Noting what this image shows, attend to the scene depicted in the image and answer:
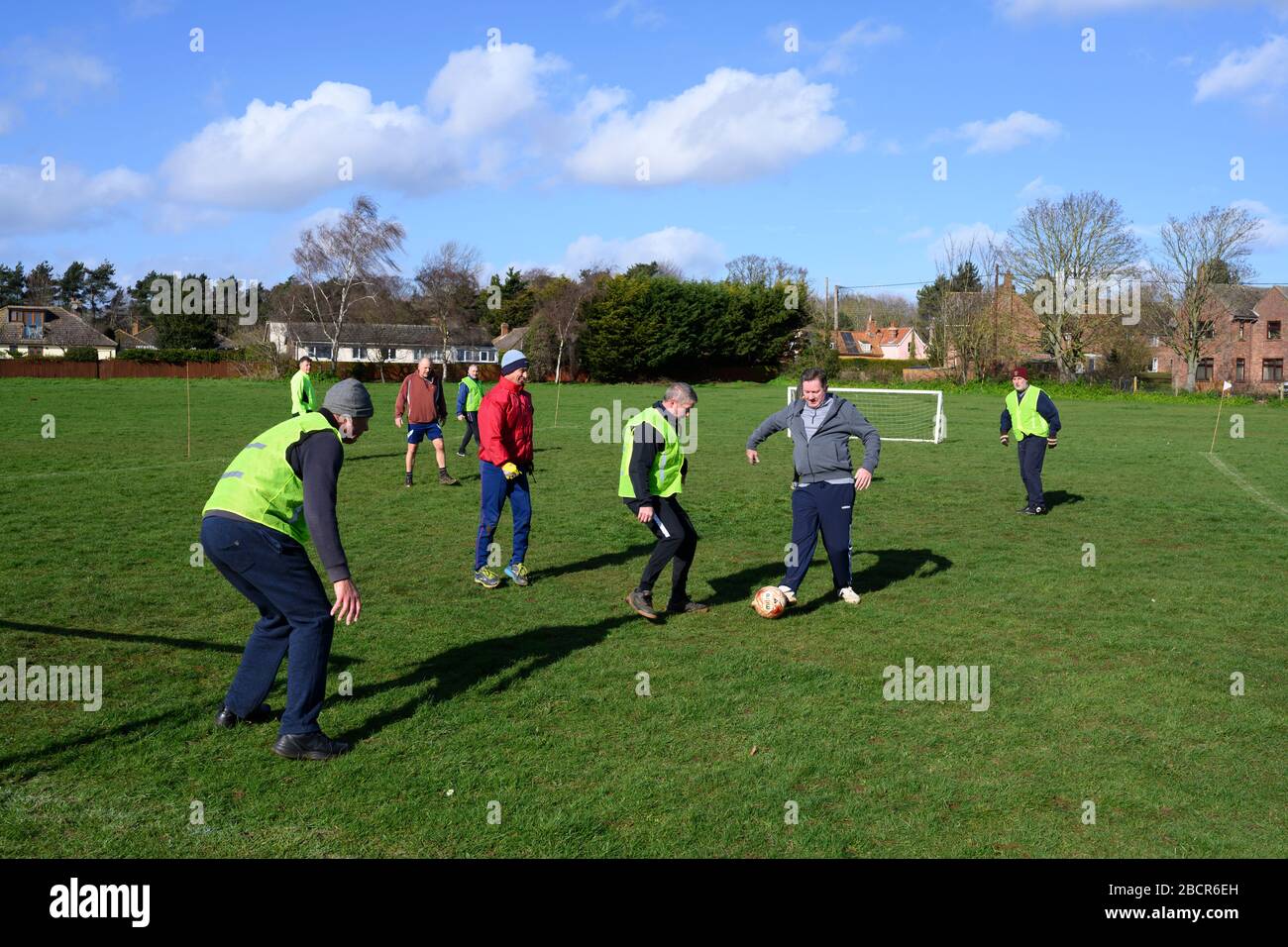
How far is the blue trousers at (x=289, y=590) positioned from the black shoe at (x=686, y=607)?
393 cm

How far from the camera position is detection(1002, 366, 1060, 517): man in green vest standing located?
1552cm

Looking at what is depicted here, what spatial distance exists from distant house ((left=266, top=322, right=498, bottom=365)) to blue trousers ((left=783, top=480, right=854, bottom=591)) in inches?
2045

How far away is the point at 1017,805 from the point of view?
5.20m

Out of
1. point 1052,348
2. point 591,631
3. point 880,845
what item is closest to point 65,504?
point 591,631

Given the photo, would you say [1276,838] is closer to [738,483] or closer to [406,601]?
[406,601]

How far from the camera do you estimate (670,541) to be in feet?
29.1

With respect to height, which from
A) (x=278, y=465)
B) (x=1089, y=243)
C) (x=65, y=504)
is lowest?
(x=65, y=504)

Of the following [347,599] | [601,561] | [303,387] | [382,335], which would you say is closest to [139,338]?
[382,335]

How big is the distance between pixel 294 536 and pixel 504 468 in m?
4.20

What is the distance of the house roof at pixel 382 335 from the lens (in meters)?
67.0

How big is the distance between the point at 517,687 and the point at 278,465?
229cm

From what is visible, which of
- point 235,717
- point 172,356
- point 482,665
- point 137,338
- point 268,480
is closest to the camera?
point 268,480

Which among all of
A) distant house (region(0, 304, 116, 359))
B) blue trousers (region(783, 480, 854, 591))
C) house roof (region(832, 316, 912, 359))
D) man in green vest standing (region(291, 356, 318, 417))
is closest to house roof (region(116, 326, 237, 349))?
distant house (region(0, 304, 116, 359))
